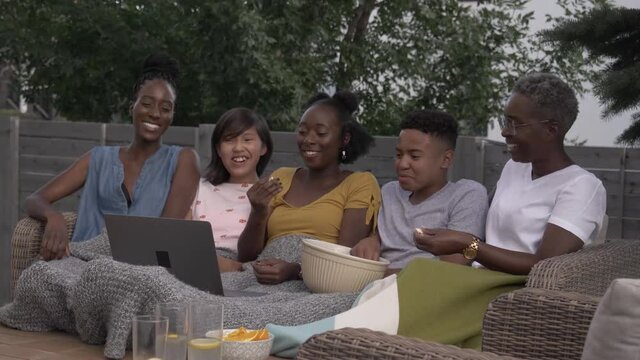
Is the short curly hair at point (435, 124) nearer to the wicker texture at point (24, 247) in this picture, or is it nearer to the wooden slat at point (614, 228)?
the wicker texture at point (24, 247)

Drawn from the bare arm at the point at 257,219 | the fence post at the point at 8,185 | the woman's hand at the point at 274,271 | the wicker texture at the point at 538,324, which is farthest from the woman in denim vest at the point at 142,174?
the fence post at the point at 8,185

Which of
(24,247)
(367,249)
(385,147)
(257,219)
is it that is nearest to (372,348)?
(367,249)

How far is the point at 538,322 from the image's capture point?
280 cm

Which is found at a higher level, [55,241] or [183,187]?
[183,187]

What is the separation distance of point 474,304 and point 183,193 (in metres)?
1.68

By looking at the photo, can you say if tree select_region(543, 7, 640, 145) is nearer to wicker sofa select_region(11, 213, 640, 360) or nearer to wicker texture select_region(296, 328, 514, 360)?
wicker sofa select_region(11, 213, 640, 360)

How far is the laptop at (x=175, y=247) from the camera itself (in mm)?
3566

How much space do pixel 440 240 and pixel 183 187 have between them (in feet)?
5.28

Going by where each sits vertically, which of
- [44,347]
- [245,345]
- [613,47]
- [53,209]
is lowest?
[44,347]

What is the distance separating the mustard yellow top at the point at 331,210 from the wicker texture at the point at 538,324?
4.29ft

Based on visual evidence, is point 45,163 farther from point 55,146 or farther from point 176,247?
point 176,247

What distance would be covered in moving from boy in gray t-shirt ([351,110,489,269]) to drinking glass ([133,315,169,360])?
1147 mm

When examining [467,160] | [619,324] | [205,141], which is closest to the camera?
[619,324]

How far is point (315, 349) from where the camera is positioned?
2275 millimetres
